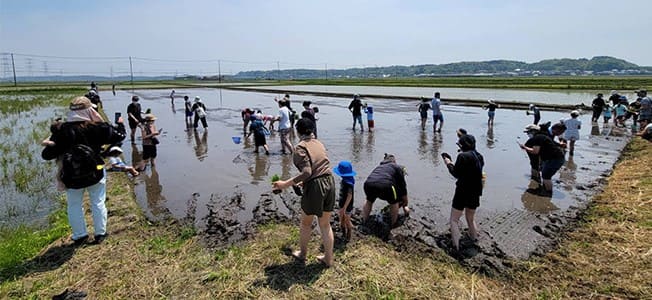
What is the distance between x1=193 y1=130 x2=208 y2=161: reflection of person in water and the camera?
10969 mm

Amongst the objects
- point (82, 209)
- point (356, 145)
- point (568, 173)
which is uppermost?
point (82, 209)

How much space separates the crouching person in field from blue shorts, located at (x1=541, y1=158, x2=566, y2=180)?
24.1ft

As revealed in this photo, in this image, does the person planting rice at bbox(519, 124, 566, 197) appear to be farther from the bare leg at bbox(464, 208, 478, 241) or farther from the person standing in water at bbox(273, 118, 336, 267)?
the person standing in water at bbox(273, 118, 336, 267)

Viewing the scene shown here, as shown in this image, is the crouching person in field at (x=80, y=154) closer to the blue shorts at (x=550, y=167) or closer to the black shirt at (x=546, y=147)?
the black shirt at (x=546, y=147)

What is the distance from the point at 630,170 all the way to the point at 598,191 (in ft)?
5.82

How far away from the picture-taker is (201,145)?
1252 centimetres

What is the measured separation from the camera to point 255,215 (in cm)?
615

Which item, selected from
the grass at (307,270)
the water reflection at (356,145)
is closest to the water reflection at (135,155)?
the grass at (307,270)

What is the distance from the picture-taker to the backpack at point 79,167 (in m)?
4.35

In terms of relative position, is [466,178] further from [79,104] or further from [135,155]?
[135,155]

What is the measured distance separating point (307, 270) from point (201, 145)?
9360mm

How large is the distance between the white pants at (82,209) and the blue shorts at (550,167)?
7.53 metres

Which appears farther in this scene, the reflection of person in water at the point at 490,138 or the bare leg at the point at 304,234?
the reflection of person in water at the point at 490,138

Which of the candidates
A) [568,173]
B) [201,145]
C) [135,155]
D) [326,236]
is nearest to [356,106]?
[201,145]
